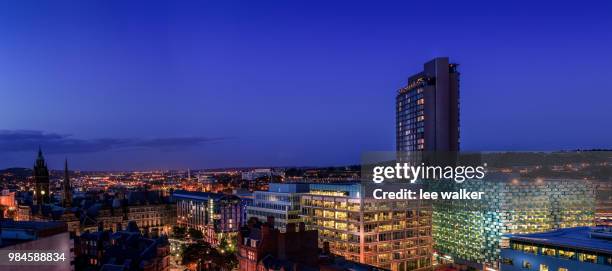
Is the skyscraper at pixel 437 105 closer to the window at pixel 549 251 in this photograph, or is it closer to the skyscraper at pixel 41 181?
the window at pixel 549 251

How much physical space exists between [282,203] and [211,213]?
26962mm

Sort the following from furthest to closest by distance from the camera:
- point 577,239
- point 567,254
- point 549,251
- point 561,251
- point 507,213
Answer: point 507,213
point 549,251
point 577,239
point 561,251
point 567,254

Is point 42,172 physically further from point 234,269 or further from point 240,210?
point 234,269

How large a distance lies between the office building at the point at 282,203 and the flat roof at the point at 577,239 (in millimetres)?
50986

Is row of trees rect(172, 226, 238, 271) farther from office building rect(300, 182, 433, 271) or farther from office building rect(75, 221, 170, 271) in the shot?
office building rect(300, 182, 433, 271)

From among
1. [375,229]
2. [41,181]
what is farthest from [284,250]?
[41,181]

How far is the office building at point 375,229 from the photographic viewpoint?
306 feet

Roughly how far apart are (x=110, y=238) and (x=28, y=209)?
2660 inches

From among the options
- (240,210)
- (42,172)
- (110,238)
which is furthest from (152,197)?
(110,238)

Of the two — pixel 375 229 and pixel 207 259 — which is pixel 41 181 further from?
pixel 375 229

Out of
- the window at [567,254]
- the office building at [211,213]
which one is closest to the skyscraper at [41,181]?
the office building at [211,213]

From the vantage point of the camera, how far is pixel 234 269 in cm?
8231

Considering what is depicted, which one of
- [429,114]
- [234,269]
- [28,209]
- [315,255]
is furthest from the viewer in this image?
[429,114]

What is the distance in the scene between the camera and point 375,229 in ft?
309
